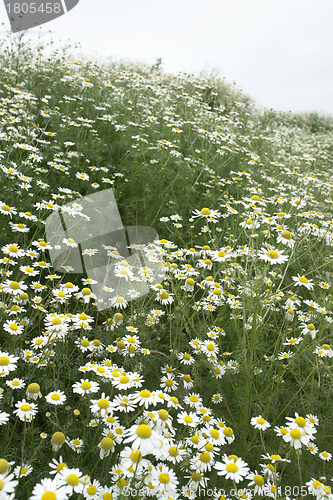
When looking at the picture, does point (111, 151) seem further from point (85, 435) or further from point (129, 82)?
point (85, 435)

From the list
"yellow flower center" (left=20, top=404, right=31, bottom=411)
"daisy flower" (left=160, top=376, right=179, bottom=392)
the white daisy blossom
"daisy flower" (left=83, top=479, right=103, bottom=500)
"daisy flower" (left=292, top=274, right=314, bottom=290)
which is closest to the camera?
the white daisy blossom

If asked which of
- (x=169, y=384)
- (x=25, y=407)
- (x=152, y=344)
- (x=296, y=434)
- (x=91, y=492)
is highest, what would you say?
(x=25, y=407)

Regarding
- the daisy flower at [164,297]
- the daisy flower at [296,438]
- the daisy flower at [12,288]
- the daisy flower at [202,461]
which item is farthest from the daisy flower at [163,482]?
the daisy flower at [12,288]

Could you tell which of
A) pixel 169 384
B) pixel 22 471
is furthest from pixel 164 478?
pixel 169 384

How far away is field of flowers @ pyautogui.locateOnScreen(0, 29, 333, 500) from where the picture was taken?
1726mm

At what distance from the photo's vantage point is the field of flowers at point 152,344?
173cm

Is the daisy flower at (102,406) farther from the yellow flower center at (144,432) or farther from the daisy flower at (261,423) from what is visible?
the daisy flower at (261,423)

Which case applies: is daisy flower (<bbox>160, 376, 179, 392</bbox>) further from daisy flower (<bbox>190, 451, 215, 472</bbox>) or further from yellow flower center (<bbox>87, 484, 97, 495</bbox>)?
yellow flower center (<bbox>87, 484, 97, 495</bbox>)

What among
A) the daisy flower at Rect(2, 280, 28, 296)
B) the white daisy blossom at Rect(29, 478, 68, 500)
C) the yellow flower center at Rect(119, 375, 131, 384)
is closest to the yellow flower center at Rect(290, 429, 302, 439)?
the yellow flower center at Rect(119, 375, 131, 384)

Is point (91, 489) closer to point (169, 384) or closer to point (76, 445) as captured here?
point (76, 445)

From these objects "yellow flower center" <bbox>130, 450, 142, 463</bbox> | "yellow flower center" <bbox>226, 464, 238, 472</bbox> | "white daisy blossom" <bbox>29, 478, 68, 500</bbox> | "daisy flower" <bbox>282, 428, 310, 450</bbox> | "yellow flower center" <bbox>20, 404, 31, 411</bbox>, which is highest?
"white daisy blossom" <bbox>29, 478, 68, 500</bbox>

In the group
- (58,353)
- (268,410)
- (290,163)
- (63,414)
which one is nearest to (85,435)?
(63,414)

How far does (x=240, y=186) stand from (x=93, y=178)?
1902mm

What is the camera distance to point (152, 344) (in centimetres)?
268
